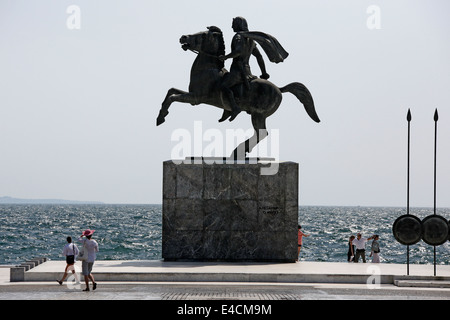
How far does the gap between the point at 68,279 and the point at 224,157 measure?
5.72 metres

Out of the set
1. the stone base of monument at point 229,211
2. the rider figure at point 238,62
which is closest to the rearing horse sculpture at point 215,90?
the rider figure at point 238,62

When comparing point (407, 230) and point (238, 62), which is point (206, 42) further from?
point (407, 230)

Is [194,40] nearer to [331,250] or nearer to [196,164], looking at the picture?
[196,164]

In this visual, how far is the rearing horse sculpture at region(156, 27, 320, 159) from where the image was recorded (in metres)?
22.8

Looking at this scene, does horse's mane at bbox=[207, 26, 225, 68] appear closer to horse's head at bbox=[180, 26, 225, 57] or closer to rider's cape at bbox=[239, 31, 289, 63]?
horse's head at bbox=[180, 26, 225, 57]

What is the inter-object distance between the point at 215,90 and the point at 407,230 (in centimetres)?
645

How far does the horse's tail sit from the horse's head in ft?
7.46

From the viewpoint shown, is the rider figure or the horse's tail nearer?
the rider figure

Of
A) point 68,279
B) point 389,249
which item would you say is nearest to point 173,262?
point 68,279

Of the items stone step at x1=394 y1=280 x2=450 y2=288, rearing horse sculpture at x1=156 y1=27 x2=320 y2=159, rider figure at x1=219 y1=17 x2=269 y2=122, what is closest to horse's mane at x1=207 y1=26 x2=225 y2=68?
rearing horse sculpture at x1=156 y1=27 x2=320 y2=159

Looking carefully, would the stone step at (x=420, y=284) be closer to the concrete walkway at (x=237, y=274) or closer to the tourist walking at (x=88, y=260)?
the concrete walkway at (x=237, y=274)

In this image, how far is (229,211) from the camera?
73.3 ft

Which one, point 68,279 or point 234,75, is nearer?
point 68,279

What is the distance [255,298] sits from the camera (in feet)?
54.6
